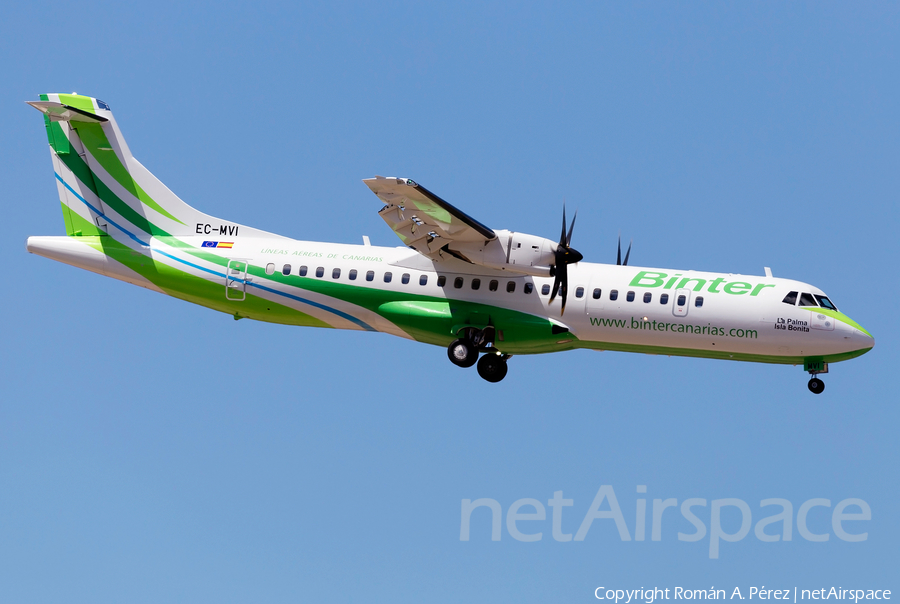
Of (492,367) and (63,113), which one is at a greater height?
(63,113)

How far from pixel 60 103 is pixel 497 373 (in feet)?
46.3

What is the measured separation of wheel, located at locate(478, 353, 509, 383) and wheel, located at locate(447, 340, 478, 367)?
77 centimetres

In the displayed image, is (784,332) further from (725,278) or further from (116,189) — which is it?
(116,189)

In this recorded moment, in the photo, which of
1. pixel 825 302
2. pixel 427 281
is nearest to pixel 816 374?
pixel 825 302

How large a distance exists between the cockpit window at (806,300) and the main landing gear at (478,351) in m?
7.78

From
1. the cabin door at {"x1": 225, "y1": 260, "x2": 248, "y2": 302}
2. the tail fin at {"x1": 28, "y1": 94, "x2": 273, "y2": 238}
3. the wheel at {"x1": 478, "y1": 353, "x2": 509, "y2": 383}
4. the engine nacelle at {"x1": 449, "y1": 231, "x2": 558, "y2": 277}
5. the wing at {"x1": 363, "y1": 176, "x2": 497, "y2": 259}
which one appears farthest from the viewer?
the tail fin at {"x1": 28, "y1": 94, "x2": 273, "y2": 238}

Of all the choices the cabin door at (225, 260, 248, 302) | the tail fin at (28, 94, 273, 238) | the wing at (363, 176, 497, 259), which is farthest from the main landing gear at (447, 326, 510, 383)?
the tail fin at (28, 94, 273, 238)

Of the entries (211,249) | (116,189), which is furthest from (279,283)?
(116,189)

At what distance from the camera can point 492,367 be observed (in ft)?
88.5

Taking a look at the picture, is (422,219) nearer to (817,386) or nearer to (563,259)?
(563,259)

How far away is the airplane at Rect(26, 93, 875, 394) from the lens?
82.7 ft

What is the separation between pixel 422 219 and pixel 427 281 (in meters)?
2.22

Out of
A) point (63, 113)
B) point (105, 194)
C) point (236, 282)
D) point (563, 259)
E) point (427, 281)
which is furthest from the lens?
point (105, 194)

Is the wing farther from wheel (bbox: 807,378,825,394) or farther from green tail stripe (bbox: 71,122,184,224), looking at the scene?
wheel (bbox: 807,378,825,394)
